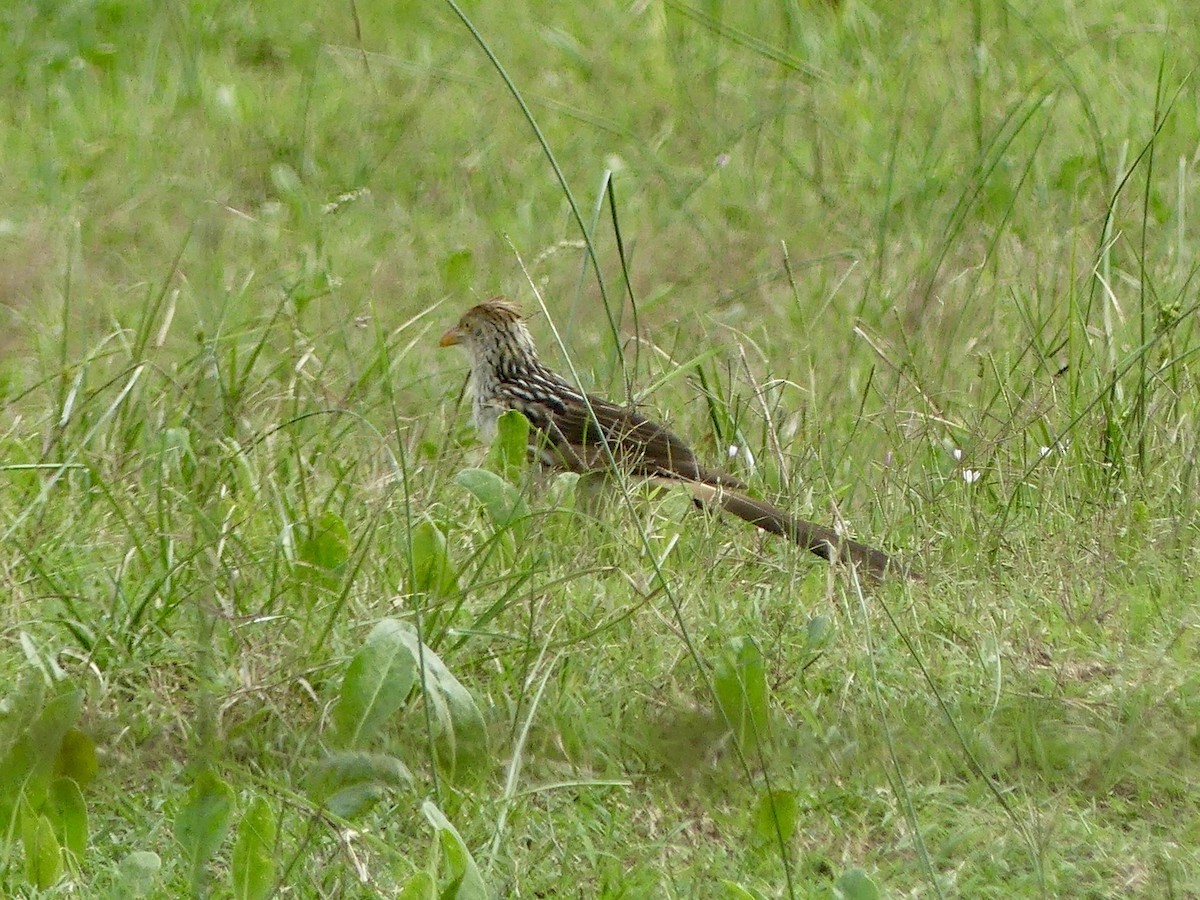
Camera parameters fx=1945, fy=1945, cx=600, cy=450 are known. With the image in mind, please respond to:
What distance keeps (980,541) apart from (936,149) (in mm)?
3750

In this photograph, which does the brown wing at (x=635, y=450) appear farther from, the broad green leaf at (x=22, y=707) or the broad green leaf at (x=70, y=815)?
the broad green leaf at (x=70, y=815)

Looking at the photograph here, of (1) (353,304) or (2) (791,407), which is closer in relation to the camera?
(2) (791,407)

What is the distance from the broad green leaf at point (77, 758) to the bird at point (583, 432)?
1.05 m

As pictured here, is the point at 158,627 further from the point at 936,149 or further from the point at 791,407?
the point at 936,149

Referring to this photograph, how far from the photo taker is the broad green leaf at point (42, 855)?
3.01 metres

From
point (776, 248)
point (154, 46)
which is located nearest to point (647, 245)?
point (776, 248)

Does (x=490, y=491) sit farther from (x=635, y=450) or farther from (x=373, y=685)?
(x=373, y=685)

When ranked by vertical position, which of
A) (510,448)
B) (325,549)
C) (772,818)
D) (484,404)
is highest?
(772,818)

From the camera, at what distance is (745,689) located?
3.42 m

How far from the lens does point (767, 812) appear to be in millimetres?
3201

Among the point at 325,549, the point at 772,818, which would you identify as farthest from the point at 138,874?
the point at 325,549

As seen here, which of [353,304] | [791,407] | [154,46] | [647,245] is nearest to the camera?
[791,407]

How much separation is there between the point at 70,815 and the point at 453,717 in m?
0.66

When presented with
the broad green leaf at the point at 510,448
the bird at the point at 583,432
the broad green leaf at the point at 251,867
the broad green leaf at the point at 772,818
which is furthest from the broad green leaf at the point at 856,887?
the broad green leaf at the point at 510,448
